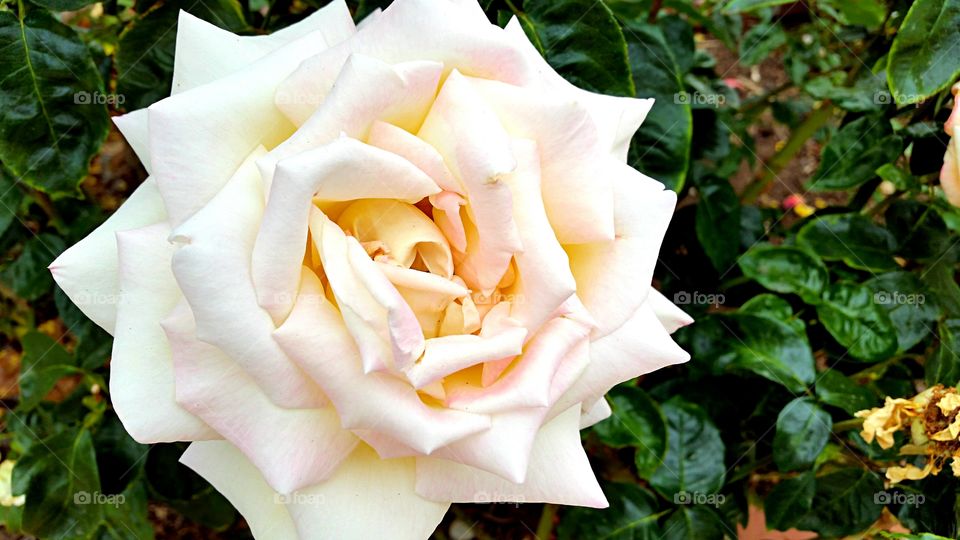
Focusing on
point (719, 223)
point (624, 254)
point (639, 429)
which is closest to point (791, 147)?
point (719, 223)

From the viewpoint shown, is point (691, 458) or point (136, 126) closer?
point (136, 126)

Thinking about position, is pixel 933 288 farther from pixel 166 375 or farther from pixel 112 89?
pixel 112 89

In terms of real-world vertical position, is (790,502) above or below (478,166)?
below

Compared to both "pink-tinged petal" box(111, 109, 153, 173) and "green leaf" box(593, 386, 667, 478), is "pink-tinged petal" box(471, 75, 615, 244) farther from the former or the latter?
"green leaf" box(593, 386, 667, 478)


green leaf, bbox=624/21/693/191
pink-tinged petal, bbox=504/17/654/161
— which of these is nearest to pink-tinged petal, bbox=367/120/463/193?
pink-tinged petal, bbox=504/17/654/161

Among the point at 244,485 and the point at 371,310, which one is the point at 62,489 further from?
the point at 371,310

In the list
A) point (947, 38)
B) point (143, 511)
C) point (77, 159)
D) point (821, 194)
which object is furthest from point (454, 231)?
point (821, 194)
